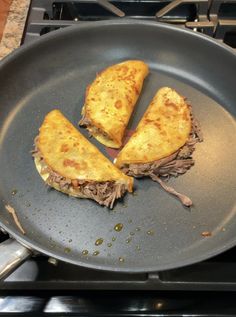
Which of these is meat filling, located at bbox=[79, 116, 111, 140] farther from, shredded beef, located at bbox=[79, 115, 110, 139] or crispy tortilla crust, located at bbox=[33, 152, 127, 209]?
crispy tortilla crust, located at bbox=[33, 152, 127, 209]

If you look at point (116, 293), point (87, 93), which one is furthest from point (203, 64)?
point (116, 293)

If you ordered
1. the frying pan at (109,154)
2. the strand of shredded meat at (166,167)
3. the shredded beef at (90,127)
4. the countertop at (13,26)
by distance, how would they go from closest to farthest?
1. the frying pan at (109,154)
2. the strand of shredded meat at (166,167)
3. the shredded beef at (90,127)
4. the countertop at (13,26)

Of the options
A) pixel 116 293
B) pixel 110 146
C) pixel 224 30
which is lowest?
pixel 116 293

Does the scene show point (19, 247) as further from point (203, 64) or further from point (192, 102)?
point (203, 64)

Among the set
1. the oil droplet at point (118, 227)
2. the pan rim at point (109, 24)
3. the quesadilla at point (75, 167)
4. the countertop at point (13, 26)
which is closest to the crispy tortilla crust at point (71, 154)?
the quesadilla at point (75, 167)

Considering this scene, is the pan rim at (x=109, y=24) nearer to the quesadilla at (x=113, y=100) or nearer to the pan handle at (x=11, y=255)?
the quesadilla at (x=113, y=100)

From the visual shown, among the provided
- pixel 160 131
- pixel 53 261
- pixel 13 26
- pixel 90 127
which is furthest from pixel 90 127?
pixel 13 26
